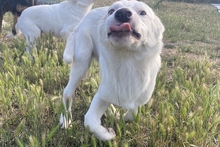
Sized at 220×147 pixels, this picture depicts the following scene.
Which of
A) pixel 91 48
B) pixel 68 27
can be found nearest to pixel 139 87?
pixel 91 48

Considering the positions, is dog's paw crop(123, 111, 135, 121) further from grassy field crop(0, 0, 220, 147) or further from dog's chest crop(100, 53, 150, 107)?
dog's chest crop(100, 53, 150, 107)

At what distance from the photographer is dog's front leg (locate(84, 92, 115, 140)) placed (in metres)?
2.22

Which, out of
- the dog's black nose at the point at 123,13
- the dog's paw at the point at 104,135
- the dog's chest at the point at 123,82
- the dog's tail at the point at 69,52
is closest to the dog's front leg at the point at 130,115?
the dog's chest at the point at 123,82

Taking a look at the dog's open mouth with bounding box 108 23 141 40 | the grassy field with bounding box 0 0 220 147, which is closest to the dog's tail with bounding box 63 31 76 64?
the grassy field with bounding box 0 0 220 147

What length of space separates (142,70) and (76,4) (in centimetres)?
319

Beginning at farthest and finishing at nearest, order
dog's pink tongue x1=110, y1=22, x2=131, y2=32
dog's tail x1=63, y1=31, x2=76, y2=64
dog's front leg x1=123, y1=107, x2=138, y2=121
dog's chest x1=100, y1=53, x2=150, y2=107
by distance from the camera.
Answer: dog's tail x1=63, y1=31, x2=76, y2=64 → dog's front leg x1=123, y1=107, x2=138, y2=121 → dog's chest x1=100, y1=53, x2=150, y2=107 → dog's pink tongue x1=110, y1=22, x2=131, y2=32

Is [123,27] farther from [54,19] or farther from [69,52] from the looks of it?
[54,19]

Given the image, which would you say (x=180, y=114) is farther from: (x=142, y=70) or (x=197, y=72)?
(x=197, y=72)

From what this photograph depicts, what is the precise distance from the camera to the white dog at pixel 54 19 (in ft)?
16.9

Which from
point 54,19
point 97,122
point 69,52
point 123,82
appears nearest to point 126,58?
point 123,82

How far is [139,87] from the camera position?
238 centimetres

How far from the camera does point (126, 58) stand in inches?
89.5

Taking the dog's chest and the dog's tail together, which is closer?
the dog's chest

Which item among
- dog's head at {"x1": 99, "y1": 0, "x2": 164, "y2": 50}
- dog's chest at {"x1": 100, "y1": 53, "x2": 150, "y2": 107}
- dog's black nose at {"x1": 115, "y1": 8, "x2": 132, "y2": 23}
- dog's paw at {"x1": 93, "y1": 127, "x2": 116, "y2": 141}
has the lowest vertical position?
dog's paw at {"x1": 93, "y1": 127, "x2": 116, "y2": 141}
